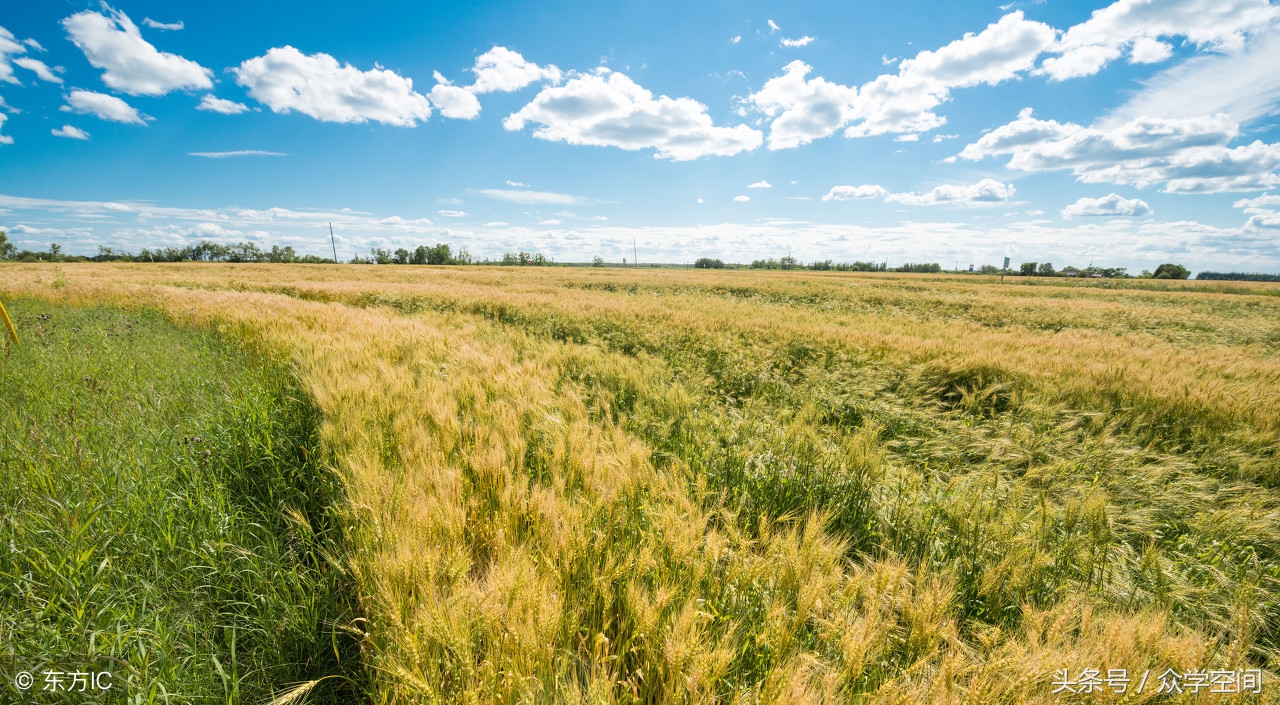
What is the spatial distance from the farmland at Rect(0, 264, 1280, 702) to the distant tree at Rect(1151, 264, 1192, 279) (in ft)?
340

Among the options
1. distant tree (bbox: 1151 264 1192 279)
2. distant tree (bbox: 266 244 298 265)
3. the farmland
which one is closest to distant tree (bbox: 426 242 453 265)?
distant tree (bbox: 266 244 298 265)

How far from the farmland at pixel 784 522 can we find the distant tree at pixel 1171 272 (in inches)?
4077

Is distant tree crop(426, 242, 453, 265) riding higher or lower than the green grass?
higher

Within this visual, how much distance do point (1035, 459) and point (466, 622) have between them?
4718 mm

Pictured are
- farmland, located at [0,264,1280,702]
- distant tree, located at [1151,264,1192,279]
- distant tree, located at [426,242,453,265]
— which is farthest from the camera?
distant tree, located at [426,242,453,265]

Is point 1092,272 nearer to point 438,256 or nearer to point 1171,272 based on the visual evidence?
point 1171,272

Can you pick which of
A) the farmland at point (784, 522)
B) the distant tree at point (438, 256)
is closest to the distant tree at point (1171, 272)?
the farmland at point (784, 522)

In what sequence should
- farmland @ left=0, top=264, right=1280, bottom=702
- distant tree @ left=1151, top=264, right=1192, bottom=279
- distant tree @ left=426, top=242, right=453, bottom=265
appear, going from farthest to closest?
distant tree @ left=426, top=242, right=453, bottom=265, distant tree @ left=1151, top=264, right=1192, bottom=279, farmland @ left=0, top=264, right=1280, bottom=702

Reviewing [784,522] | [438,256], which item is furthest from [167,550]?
[438,256]

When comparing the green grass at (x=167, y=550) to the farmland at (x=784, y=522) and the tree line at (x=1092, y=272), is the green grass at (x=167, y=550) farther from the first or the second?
the tree line at (x=1092, y=272)

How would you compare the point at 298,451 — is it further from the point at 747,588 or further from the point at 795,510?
the point at 795,510

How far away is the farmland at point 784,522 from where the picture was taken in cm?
128

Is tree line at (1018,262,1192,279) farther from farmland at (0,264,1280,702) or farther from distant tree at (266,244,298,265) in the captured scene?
distant tree at (266,244,298,265)

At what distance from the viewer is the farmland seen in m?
1.28
